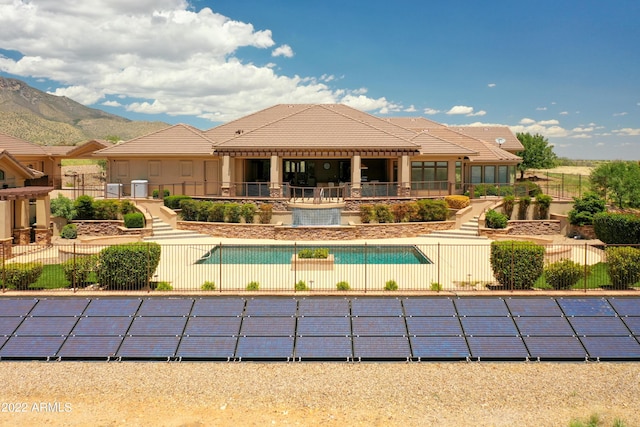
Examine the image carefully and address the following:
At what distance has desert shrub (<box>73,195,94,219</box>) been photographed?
31042 mm

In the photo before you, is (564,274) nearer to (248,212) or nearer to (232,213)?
(248,212)

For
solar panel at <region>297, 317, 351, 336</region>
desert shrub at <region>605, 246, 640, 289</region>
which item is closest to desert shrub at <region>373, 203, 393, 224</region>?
desert shrub at <region>605, 246, 640, 289</region>

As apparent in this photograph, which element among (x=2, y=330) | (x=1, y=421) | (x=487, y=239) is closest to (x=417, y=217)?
(x=487, y=239)

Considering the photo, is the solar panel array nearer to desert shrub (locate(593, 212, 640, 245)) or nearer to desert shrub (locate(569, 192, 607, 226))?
desert shrub (locate(593, 212, 640, 245))

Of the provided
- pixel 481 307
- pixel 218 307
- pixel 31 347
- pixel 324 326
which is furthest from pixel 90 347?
pixel 481 307

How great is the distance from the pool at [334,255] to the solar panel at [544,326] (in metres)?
9.38

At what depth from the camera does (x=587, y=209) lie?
30.9 m

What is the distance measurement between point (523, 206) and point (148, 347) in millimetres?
26630

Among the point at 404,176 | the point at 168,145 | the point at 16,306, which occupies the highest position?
the point at 168,145

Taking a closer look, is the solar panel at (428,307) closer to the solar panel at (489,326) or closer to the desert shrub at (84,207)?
the solar panel at (489,326)

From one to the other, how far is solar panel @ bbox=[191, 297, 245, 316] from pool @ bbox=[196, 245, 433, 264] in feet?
27.0

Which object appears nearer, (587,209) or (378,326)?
(378,326)

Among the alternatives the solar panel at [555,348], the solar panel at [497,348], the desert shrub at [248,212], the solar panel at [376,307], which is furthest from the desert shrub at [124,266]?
the desert shrub at [248,212]

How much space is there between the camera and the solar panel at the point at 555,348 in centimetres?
1312
